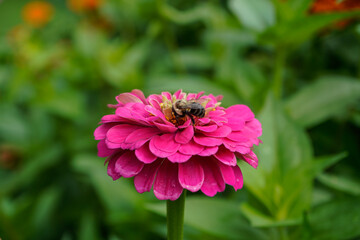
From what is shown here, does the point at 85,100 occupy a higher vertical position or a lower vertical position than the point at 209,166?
higher

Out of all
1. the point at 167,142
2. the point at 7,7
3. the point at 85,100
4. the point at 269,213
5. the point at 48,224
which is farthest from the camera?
the point at 7,7

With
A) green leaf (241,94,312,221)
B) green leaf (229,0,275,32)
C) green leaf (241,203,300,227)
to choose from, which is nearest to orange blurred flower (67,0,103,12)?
green leaf (229,0,275,32)

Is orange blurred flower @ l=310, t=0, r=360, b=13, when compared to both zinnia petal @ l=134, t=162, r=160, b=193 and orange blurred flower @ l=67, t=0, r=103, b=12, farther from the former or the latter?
orange blurred flower @ l=67, t=0, r=103, b=12

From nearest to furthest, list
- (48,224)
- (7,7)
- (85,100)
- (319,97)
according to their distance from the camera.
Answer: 1. (319,97)
2. (48,224)
3. (85,100)
4. (7,7)

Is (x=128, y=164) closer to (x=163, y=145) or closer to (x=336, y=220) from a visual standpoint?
(x=163, y=145)

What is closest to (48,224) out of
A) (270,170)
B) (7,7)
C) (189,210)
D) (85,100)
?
(85,100)

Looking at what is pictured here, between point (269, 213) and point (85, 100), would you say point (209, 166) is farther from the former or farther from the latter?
point (85, 100)

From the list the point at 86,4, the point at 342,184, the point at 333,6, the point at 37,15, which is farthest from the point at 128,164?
the point at 37,15
